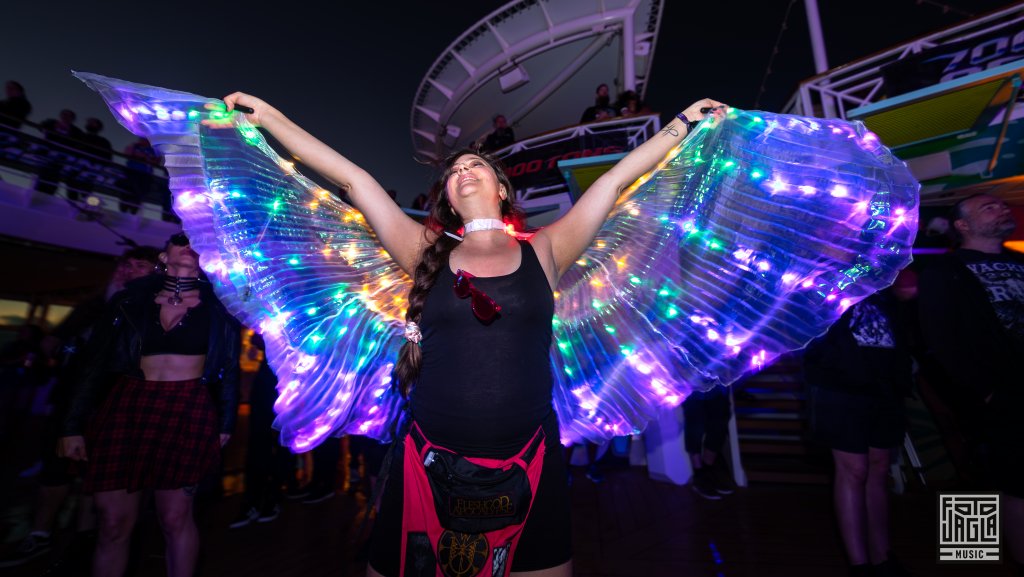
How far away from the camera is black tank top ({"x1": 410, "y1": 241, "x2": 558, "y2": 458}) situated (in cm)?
124

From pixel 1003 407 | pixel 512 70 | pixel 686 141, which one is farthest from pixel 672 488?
pixel 512 70

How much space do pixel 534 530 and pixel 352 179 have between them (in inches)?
50.8

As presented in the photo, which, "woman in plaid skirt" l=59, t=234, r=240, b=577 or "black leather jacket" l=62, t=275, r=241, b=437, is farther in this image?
"black leather jacket" l=62, t=275, r=241, b=437

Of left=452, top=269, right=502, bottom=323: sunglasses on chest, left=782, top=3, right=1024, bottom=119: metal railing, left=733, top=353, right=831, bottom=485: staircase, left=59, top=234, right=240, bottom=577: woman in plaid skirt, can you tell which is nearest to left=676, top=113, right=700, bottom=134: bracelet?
left=452, top=269, right=502, bottom=323: sunglasses on chest

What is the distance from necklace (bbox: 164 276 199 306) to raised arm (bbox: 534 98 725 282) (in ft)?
7.50

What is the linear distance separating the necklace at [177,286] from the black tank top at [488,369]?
201cm

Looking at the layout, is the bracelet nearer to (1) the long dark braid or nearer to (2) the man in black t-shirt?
(1) the long dark braid

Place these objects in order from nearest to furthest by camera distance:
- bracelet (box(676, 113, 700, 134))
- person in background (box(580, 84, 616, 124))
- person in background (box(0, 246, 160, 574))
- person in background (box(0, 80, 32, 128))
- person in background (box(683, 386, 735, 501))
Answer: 1. bracelet (box(676, 113, 700, 134))
2. person in background (box(0, 246, 160, 574))
3. person in background (box(683, 386, 735, 501))
4. person in background (box(0, 80, 32, 128))
5. person in background (box(580, 84, 616, 124))

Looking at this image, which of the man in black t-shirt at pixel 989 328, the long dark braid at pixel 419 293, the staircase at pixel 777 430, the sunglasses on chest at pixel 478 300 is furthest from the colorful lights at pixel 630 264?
the staircase at pixel 777 430

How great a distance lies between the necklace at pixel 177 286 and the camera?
8.21 feet

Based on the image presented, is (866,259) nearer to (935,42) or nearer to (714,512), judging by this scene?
(714,512)

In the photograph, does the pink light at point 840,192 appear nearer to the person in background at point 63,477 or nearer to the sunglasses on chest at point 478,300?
the sunglasses on chest at point 478,300

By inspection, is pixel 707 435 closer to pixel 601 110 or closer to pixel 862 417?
pixel 862 417

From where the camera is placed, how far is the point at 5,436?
4.67m
